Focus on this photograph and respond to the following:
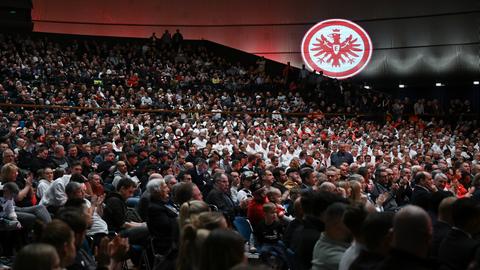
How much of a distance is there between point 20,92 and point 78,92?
1955 millimetres

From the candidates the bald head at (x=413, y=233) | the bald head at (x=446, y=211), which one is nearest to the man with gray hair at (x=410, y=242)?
the bald head at (x=413, y=233)

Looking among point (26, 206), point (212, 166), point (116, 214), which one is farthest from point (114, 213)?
point (212, 166)

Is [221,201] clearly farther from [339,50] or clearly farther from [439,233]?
[339,50]

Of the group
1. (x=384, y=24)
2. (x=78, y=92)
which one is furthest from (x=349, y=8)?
(x=78, y=92)

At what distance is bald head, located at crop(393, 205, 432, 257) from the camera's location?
3.02 metres

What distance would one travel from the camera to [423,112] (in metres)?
20.3

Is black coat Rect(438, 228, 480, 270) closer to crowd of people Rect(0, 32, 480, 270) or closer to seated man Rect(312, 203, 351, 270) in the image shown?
crowd of people Rect(0, 32, 480, 270)

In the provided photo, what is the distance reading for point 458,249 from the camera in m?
3.78

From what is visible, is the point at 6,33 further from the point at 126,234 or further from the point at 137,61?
the point at 126,234

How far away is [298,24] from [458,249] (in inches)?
938

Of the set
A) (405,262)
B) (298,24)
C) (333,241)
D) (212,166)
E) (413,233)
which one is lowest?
(212,166)

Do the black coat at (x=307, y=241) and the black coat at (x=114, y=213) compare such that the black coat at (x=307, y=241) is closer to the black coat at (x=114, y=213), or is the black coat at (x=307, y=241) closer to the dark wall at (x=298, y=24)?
the black coat at (x=114, y=213)

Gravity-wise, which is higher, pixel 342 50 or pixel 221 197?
pixel 342 50

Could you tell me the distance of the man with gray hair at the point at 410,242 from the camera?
2.97 m
